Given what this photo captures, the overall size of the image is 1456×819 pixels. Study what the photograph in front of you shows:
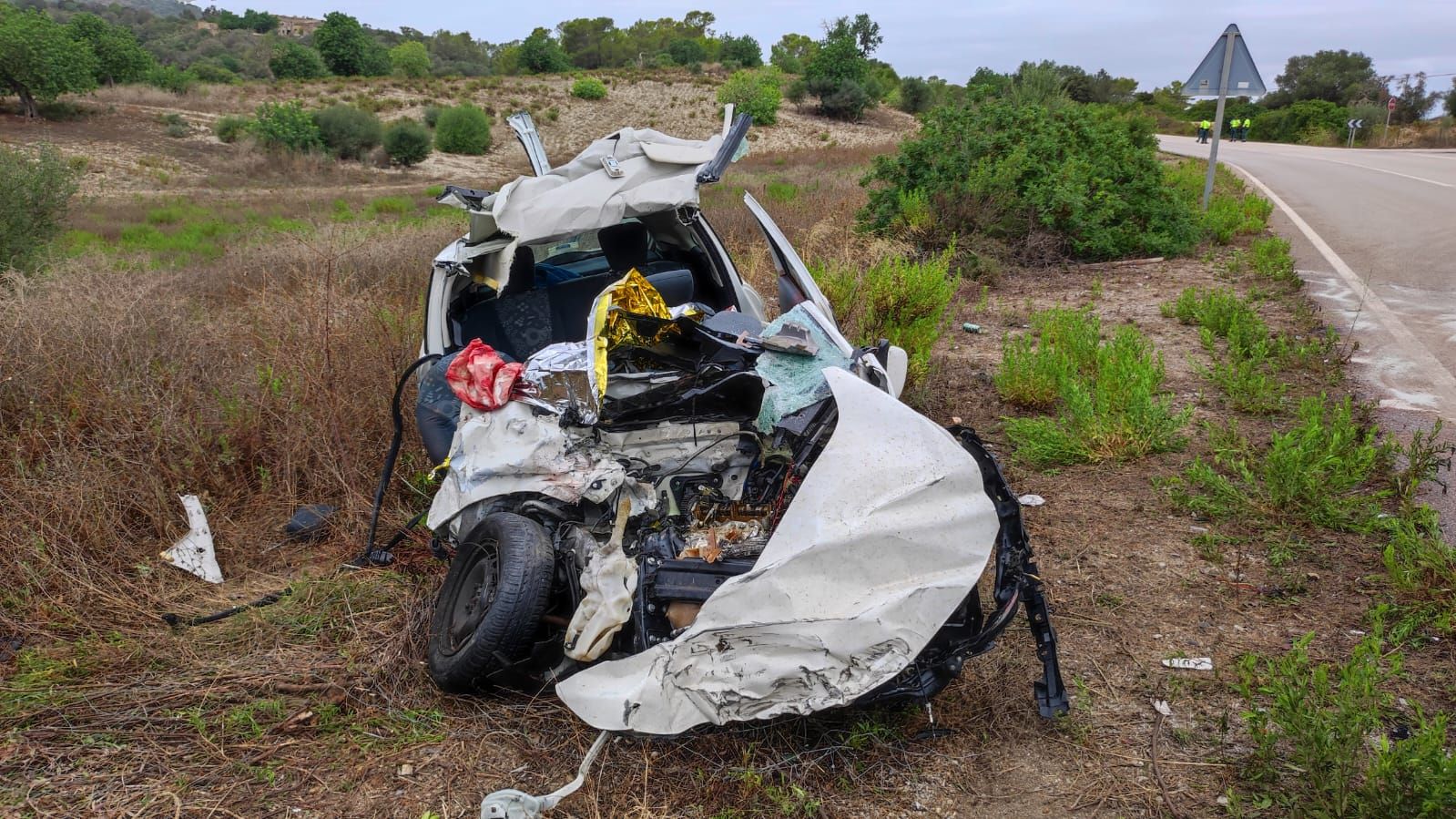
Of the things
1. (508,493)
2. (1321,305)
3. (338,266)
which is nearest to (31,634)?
(508,493)

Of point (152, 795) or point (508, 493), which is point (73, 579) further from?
point (508, 493)

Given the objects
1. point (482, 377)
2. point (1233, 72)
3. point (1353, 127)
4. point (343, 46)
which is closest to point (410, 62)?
point (343, 46)

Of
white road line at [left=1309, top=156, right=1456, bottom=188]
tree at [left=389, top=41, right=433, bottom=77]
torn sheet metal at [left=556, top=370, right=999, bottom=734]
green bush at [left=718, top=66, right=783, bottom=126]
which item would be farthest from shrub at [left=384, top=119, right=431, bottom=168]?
torn sheet metal at [left=556, top=370, right=999, bottom=734]

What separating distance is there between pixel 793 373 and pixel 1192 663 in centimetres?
192

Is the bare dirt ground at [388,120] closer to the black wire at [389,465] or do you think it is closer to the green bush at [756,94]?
the green bush at [756,94]

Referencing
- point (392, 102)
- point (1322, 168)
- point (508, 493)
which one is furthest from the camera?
point (392, 102)

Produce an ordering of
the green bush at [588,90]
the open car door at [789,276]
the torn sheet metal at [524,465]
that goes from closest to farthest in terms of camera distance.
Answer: the torn sheet metal at [524,465], the open car door at [789,276], the green bush at [588,90]

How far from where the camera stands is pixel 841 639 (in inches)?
100

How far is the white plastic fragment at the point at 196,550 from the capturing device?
4.26 meters

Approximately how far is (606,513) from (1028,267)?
8609mm

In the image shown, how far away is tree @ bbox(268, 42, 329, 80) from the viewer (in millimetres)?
54500

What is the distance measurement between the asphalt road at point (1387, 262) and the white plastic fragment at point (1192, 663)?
125 inches

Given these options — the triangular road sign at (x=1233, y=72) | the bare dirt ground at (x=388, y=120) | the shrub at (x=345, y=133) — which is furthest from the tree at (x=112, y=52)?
the triangular road sign at (x=1233, y=72)

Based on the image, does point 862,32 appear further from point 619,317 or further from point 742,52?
point 619,317
